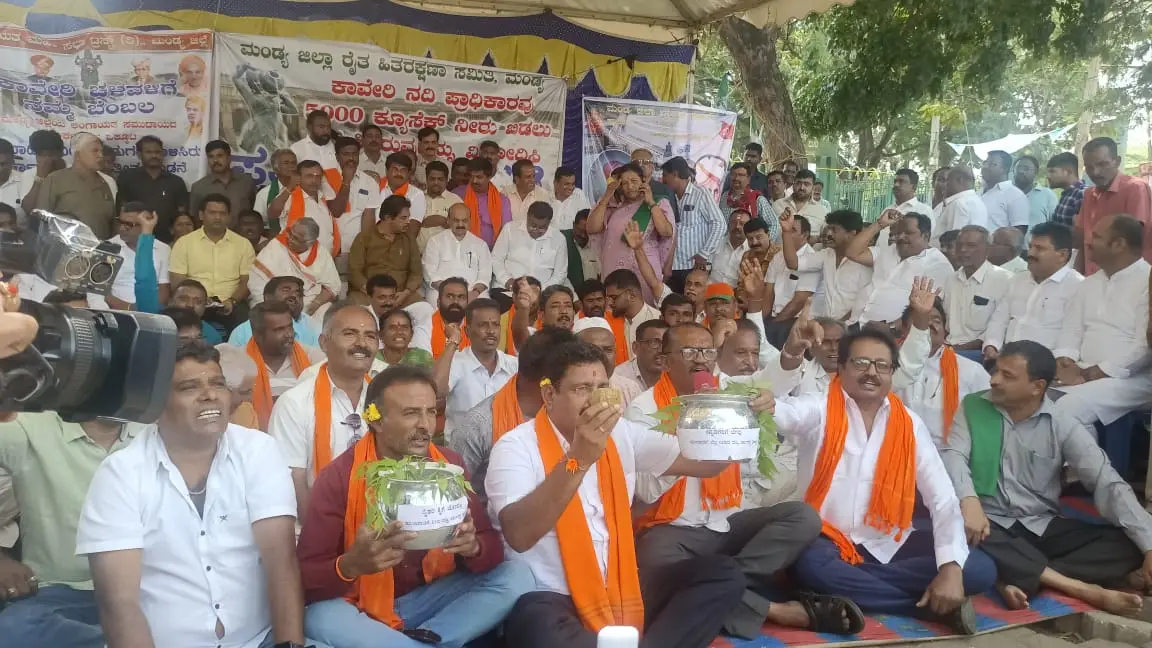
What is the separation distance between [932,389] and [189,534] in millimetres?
3917

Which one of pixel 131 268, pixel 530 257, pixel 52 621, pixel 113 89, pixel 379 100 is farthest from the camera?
pixel 379 100

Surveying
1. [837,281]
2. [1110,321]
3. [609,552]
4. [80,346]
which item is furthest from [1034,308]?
[80,346]

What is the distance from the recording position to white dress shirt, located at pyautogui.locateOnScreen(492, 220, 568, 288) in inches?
295

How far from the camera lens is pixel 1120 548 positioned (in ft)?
13.5

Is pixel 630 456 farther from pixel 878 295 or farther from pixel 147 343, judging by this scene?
pixel 878 295

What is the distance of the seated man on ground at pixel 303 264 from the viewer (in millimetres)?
6492

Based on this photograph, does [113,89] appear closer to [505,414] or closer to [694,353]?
[505,414]

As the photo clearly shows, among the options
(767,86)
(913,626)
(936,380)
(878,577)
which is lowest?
(913,626)

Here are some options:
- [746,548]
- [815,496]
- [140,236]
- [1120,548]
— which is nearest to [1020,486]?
[1120,548]

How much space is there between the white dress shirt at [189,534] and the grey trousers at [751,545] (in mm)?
1507

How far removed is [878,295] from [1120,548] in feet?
9.73

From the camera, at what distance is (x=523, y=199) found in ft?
26.9

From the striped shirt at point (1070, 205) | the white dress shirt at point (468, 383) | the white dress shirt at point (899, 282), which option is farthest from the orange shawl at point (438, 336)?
the striped shirt at point (1070, 205)

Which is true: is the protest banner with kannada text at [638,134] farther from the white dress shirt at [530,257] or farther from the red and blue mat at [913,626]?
the red and blue mat at [913,626]
